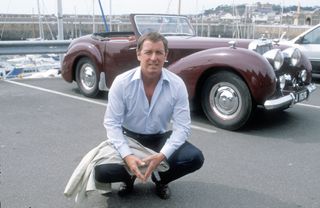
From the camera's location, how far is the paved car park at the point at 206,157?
10.7ft

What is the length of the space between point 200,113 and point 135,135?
299 cm

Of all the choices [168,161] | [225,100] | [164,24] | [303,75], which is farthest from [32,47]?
[168,161]

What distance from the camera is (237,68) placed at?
16.3 ft

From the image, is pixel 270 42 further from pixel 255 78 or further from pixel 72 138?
pixel 72 138

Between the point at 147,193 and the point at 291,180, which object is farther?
the point at 291,180

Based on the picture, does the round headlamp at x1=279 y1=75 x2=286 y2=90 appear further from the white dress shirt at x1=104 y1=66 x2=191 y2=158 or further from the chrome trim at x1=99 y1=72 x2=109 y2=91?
the chrome trim at x1=99 y1=72 x2=109 y2=91

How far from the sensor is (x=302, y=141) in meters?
4.79

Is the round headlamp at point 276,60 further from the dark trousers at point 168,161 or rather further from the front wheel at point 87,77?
the front wheel at point 87,77

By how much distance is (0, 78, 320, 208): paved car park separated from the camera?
325 centimetres

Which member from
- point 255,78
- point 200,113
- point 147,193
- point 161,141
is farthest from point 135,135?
point 200,113

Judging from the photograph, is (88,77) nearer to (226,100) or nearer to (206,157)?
(226,100)

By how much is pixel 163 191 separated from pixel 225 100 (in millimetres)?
2236

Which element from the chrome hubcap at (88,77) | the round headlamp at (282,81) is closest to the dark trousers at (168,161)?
the round headlamp at (282,81)

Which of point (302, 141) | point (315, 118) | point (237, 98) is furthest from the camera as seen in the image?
point (315, 118)
